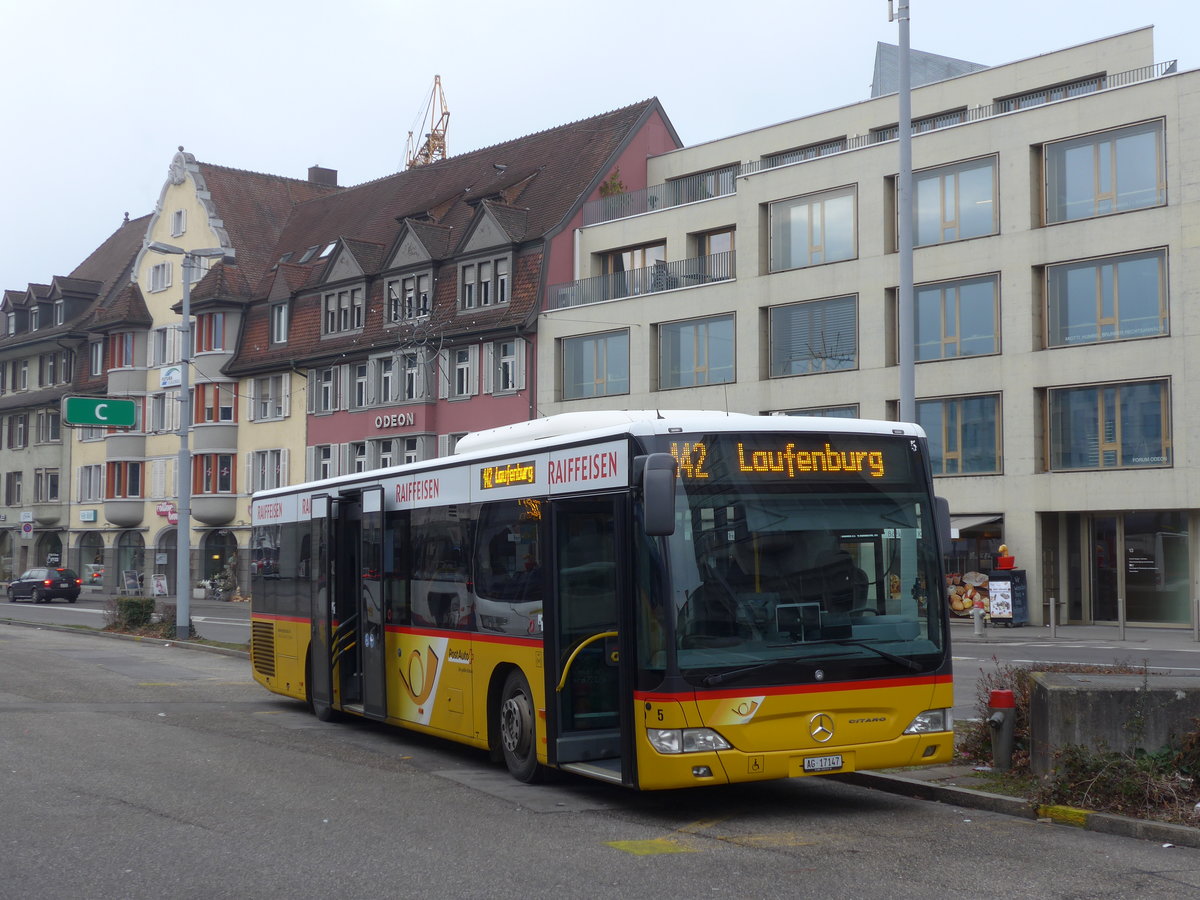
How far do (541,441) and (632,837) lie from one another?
348 cm

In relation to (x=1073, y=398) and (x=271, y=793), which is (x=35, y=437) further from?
(x=271, y=793)

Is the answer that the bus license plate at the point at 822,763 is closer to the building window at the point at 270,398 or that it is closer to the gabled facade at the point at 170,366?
the building window at the point at 270,398

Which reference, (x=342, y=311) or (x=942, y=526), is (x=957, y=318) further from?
(x=942, y=526)

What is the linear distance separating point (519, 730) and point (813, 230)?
107 feet

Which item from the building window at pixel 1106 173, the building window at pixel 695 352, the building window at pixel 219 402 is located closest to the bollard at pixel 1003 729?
the building window at pixel 1106 173

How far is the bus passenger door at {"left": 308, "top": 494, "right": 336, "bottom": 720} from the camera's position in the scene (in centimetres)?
1606

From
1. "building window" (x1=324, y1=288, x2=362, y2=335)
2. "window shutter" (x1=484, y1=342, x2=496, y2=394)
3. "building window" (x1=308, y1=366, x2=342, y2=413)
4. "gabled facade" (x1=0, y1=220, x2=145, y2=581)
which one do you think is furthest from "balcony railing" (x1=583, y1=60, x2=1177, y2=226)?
"gabled facade" (x1=0, y1=220, x2=145, y2=581)

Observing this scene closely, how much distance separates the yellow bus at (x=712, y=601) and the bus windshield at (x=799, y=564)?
0.04 feet

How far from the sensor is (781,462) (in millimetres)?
10305

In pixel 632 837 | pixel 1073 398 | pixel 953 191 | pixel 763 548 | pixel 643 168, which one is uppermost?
pixel 643 168

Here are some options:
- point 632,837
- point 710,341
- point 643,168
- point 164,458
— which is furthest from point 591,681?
point 164,458

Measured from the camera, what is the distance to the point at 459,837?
30.7 ft

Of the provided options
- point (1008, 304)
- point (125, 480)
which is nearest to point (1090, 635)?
point (1008, 304)

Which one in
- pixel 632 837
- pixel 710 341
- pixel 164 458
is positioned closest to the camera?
pixel 632 837
